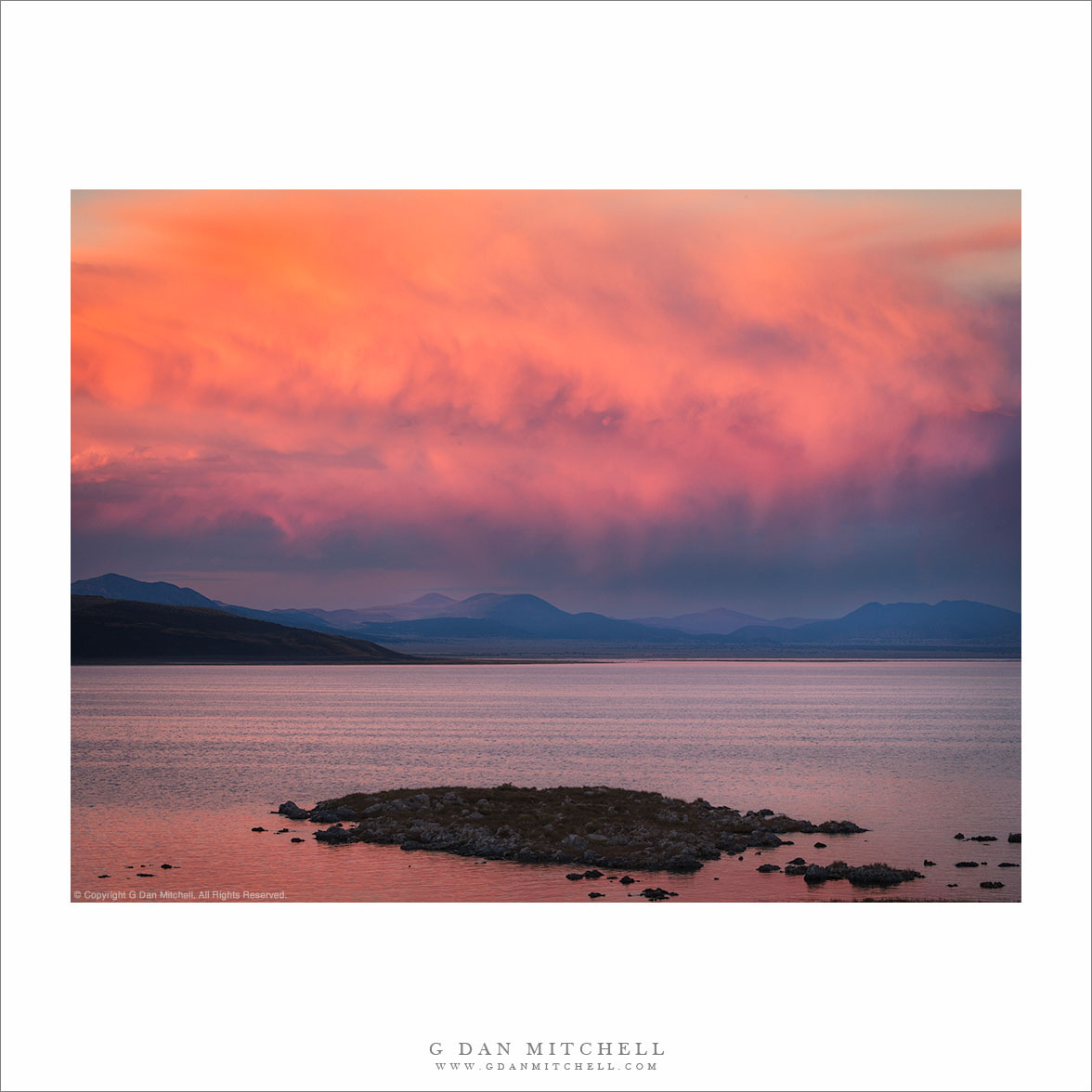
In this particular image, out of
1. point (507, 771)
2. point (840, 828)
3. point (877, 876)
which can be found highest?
point (877, 876)

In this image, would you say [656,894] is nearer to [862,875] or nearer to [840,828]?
[862,875]

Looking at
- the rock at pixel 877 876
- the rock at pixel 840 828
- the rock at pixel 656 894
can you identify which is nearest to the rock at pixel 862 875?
the rock at pixel 877 876

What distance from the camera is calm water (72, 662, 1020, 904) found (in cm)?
1897

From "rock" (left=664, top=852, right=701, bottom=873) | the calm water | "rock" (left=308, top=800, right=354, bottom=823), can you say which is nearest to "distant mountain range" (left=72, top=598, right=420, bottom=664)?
the calm water

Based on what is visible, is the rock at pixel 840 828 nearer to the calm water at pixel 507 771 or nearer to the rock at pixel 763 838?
the calm water at pixel 507 771

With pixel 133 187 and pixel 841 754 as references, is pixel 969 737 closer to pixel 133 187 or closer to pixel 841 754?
pixel 841 754

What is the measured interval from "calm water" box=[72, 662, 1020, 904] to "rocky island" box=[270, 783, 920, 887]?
59 centimetres

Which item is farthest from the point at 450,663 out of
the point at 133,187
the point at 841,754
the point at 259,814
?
the point at 133,187

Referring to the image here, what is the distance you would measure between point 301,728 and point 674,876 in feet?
139

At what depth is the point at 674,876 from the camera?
1892 cm

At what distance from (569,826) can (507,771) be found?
17495mm

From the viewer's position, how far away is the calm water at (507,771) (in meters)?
19.0

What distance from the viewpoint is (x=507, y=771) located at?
3872 cm

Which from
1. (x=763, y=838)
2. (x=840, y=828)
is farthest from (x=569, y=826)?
(x=840, y=828)
